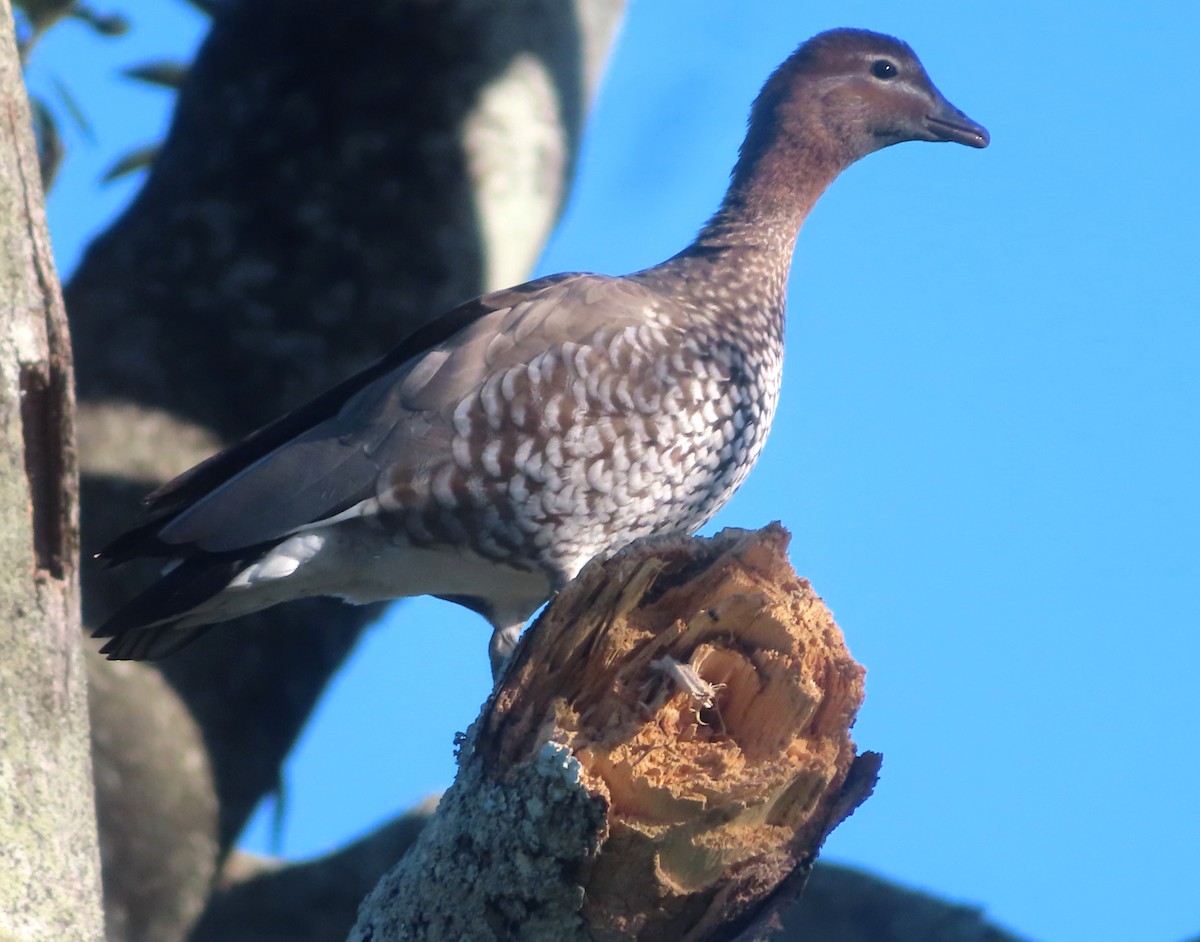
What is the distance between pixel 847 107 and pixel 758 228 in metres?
0.51

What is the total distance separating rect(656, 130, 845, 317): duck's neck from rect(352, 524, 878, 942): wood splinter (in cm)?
165

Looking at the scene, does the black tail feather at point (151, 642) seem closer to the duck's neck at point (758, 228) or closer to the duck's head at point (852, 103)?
the duck's neck at point (758, 228)

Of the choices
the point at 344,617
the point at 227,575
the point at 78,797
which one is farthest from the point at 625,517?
the point at 344,617

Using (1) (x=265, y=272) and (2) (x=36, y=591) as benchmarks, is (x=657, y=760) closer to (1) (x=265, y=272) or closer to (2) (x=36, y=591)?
(2) (x=36, y=591)

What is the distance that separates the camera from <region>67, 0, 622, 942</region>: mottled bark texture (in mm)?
4375

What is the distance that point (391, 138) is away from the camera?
16.8 feet

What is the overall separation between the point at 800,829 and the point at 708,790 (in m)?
0.19

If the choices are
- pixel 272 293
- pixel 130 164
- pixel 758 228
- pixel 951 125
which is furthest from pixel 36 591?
pixel 130 164

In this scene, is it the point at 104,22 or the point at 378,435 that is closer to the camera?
the point at 378,435

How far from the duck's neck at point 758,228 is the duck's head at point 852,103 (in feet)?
0.15

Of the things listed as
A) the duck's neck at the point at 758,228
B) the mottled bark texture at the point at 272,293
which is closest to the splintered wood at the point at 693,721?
the duck's neck at the point at 758,228

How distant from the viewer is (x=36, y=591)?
2.06 metres

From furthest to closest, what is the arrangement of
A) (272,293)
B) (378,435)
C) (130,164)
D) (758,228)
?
(130,164) < (272,293) < (758,228) < (378,435)

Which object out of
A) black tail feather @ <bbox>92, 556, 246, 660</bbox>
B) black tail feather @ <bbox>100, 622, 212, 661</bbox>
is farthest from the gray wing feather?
black tail feather @ <bbox>100, 622, 212, 661</bbox>
